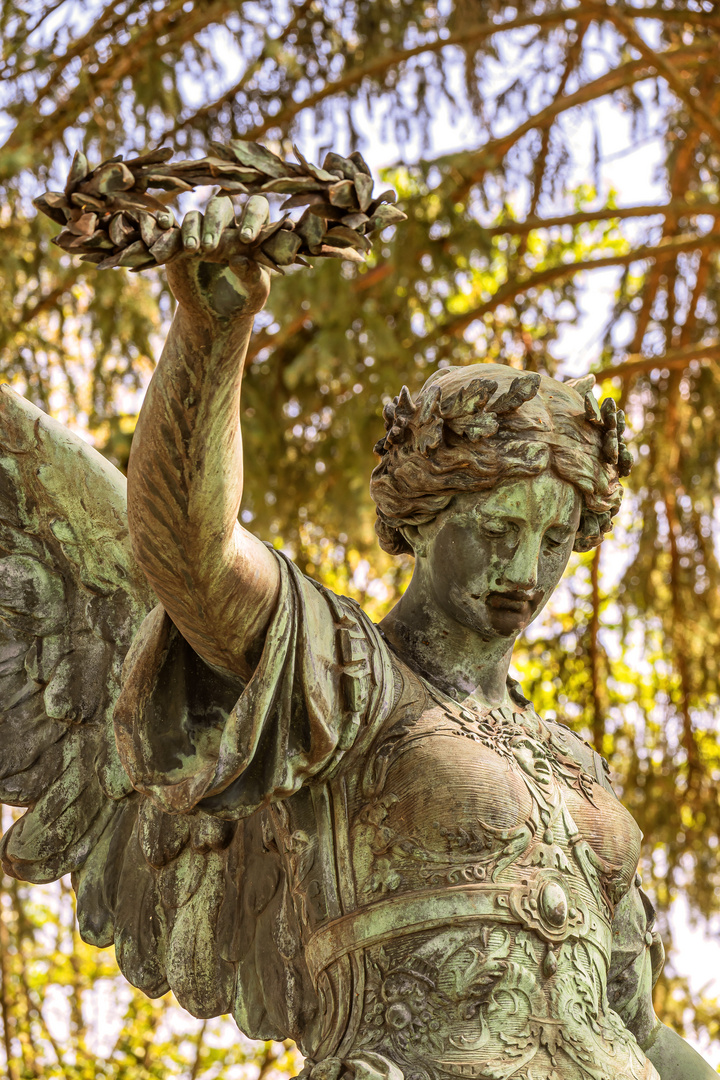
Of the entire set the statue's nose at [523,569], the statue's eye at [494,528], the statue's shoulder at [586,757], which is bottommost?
the statue's shoulder at [586,757]

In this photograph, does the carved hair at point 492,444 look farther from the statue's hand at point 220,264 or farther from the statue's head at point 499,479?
the statue's hand at point 220,264

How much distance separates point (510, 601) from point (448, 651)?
185mm

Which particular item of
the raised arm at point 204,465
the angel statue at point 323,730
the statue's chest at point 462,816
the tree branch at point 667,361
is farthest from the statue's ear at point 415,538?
the tree branch at point 667,361

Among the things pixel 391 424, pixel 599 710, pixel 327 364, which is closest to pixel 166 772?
Answer: pixel 391 424

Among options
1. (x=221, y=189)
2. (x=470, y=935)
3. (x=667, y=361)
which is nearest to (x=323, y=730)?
(x=470, y=935)

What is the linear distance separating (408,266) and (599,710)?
2.49 meters

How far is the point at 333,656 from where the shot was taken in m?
2.78

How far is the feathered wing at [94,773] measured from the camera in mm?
3141

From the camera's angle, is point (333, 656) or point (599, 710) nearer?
point (333, 656)

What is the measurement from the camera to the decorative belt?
273 centimetres

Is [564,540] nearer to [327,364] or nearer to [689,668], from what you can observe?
[327,364]

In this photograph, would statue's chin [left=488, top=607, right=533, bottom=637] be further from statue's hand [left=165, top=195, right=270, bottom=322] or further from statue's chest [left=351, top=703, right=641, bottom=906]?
statue's hand [left=165, top=195, right=270, bottom=322]

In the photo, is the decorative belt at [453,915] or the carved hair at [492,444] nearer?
the decorative belt at [453,915]

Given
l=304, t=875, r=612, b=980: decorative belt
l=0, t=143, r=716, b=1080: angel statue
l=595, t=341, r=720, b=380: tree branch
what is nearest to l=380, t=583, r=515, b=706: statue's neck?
l=0, t=143, r=716, b=1080: angel statue
